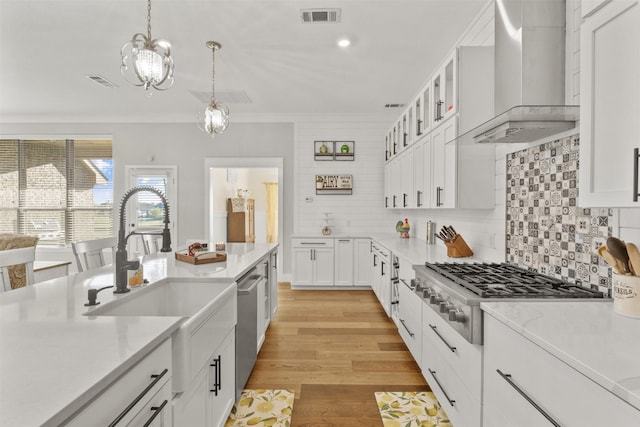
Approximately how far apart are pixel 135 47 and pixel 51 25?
1.79 m

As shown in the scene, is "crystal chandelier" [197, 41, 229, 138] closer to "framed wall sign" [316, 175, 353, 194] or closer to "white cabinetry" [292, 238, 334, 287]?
"white cabinetry" [292, 238, 334, 287]

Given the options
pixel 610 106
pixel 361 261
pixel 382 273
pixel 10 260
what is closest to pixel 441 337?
pixel 610 106

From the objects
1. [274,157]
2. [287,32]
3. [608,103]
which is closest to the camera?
→ [608,103]

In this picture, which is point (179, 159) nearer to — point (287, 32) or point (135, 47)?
point (287, 32)

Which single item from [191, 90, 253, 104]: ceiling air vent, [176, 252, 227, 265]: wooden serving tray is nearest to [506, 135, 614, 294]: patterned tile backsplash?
[176, 252, 227, 265]: wooden serving tray

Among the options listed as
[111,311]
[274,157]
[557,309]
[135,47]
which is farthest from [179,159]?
[557,309]

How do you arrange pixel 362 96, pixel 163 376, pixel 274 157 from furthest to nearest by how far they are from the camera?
pixel 274 157 → pixel 362 96 → pixel 163 376

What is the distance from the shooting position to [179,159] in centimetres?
639

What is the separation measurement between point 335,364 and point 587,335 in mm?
2183

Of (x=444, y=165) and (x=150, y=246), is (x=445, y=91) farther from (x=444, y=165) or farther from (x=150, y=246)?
(x=150, y=246)

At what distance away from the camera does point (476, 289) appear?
5.67 feet

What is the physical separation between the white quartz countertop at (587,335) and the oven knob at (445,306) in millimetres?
266

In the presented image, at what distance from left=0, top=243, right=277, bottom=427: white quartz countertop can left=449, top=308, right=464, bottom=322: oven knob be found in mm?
1272

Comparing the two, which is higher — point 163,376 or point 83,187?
point 83,187
